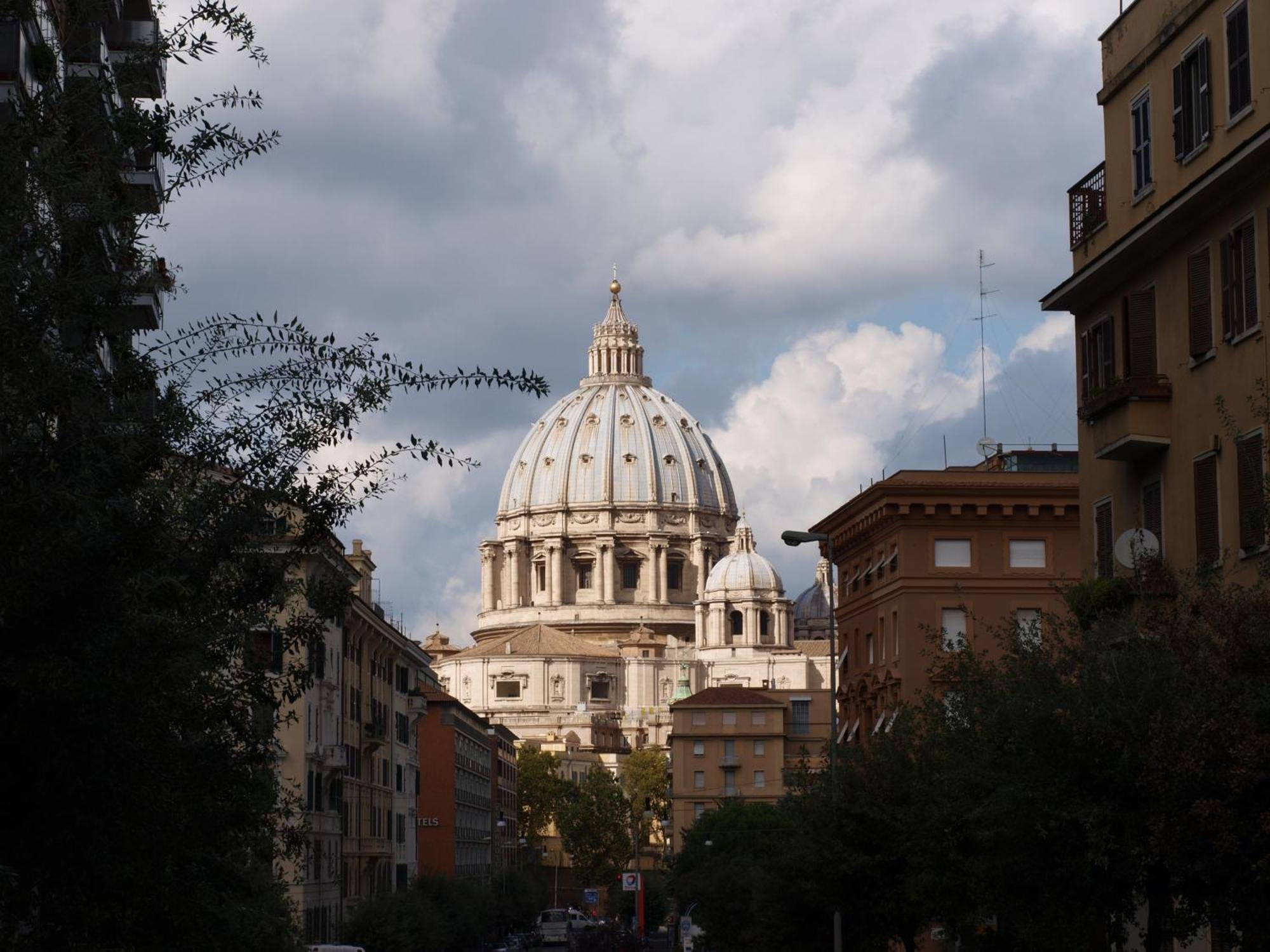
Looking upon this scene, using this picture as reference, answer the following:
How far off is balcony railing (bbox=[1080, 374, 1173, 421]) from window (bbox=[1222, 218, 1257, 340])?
182cm

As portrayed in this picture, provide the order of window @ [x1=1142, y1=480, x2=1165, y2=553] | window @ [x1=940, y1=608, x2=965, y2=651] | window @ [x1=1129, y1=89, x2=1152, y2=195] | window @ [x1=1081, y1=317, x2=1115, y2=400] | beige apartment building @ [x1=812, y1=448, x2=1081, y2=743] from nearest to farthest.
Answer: window @ [x1=1142, y1=480, x2=1165, y2=553] < window @ [x1=1129, y1=89, x2=1152, y2=195] < window @ [x1=1081, y1=317, x2=1115, y2=400] < beige apartment building @ [x1=812, y1=448, x2=1081, y2=743] < window @ [x1=940, y1=608, x2=965, y2=651]

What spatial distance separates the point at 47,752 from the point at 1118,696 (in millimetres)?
9224

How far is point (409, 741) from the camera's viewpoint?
3068 inches

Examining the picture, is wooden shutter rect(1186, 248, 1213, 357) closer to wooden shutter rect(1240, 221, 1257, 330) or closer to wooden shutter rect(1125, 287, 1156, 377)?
wooden shutter rect(1240, 221, 1257, 330)

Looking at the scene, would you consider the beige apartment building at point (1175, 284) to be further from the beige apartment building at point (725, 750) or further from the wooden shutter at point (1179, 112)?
the beige apartment building at point (725, 750)

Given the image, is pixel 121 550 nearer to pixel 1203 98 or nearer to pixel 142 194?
pixel 142 194

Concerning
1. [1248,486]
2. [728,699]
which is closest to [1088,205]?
[1248,486]

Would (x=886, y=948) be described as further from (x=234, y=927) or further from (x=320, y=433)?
(x=320, y=433)

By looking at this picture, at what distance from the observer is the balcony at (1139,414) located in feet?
87.1

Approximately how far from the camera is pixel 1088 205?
29578 millimetres

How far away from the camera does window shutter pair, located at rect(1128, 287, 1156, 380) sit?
27234mm

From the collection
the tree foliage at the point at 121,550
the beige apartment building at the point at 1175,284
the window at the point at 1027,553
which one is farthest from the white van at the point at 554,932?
the tree foliage at the point at 121,550

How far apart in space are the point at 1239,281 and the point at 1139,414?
8.75 feet

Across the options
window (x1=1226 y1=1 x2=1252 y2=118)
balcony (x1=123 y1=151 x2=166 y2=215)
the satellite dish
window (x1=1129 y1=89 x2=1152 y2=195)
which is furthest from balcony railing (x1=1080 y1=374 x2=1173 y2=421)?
balcony (x1=123 y1=151 x2=166 y2=215)
